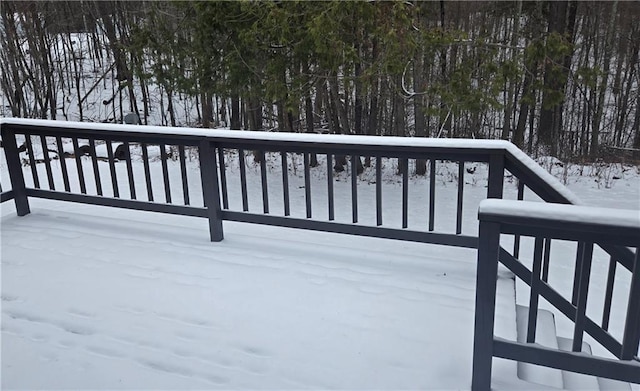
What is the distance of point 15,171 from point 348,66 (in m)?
5.30

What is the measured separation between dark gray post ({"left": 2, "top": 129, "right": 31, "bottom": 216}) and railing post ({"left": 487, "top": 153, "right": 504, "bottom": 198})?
396 centimetres

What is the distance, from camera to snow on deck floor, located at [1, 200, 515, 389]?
7.94 ft

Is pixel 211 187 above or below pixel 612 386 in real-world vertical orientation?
above

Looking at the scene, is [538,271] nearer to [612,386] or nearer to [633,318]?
[633,318]

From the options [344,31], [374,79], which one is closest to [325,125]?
[374,79]

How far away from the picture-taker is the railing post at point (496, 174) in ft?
10.1

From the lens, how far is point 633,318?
1.81 meters

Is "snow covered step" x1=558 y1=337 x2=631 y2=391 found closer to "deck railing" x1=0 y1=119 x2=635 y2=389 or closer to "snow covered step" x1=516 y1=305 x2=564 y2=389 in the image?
"snow covered step" x1=516 y1=305 x2=564 y2=389

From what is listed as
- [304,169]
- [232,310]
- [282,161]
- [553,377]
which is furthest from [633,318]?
[304,169]

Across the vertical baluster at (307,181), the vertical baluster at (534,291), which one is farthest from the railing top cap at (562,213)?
the vertical baluster at (307,181)

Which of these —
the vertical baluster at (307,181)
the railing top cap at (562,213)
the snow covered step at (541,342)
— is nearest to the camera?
the railing top cap at (562,213)

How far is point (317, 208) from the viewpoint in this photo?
8.26m

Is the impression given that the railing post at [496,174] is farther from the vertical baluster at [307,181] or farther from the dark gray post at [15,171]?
the dark gray post at [15,171]

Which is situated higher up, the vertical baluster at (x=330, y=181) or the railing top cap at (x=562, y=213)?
the railing top cap at (x=562, y=213)
